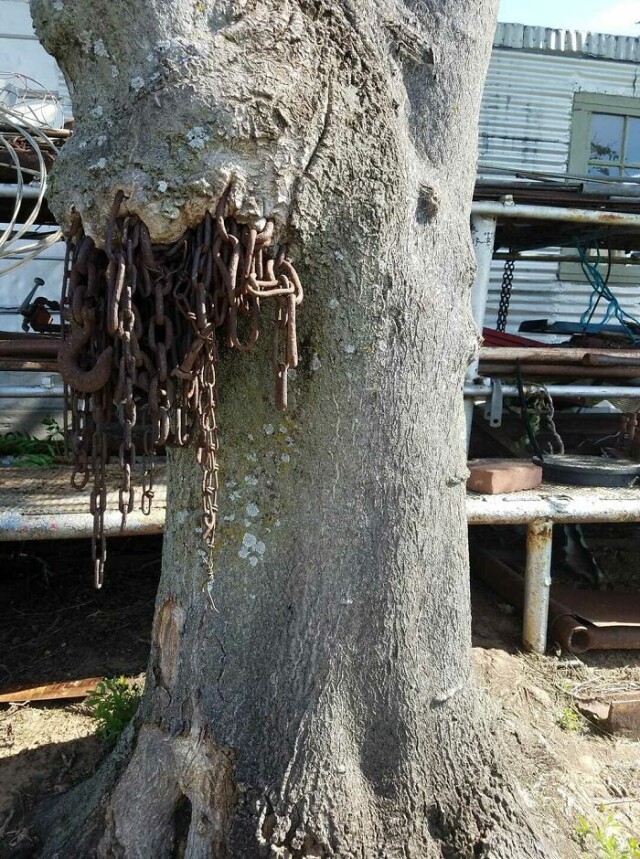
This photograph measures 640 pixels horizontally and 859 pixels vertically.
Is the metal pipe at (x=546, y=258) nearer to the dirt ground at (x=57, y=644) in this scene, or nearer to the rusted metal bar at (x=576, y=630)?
the rusted metal bar at (x=576, y=630)

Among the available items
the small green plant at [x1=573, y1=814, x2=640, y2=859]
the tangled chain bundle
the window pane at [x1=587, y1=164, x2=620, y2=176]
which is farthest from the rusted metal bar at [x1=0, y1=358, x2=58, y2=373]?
the window pane at [x1=587, y1=164, x2=620, y2=176]

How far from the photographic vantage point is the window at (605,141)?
23.4 feet

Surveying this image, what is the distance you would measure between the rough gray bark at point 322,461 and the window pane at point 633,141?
6065 mm

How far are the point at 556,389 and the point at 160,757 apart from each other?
3.01 m

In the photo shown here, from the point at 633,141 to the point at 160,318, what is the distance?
7.21 metres

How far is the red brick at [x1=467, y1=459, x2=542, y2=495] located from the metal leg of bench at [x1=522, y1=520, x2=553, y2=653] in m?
0.22

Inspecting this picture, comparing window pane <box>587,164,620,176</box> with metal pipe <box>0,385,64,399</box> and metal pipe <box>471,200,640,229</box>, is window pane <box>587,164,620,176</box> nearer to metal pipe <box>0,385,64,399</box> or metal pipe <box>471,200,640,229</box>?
metal pipe <box>471,200,640,229</box>

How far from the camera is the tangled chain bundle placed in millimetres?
1555

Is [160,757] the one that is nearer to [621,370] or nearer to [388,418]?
[388,418]

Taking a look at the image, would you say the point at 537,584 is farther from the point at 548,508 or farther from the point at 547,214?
the point at 547,214

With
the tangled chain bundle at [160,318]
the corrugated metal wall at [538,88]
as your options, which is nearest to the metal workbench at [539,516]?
the tangled chain bundle at [160,318]

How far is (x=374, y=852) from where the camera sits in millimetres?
1894

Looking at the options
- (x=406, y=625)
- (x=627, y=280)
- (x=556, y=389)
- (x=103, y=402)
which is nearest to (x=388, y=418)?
(x=406, y=625)

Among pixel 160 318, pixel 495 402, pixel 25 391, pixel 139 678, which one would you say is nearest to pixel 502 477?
pixel 495 402
